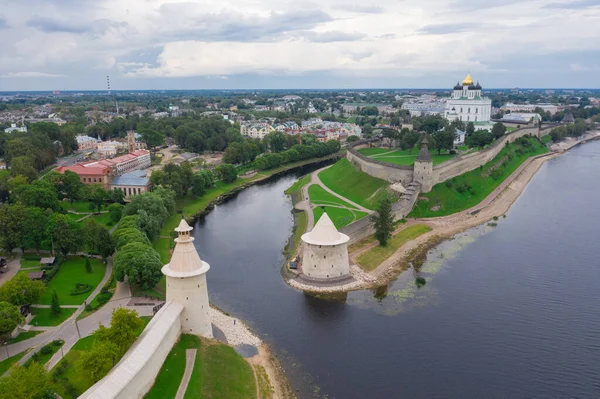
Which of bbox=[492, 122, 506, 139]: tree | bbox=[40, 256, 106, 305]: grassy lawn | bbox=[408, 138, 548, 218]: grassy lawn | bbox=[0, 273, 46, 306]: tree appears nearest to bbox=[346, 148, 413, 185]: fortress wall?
bbox=[408, 138, 548, 218]: grassy lawn

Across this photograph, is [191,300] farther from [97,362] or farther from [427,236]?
[427,236]

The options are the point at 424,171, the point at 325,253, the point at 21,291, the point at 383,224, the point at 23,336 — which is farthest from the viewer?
the point at 424,171

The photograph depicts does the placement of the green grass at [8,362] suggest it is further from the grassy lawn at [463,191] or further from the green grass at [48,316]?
the grassy lawn at [463,191]

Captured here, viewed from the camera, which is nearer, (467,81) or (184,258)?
(184,258)

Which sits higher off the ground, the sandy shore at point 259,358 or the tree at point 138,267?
Result: the tree at point 138,267

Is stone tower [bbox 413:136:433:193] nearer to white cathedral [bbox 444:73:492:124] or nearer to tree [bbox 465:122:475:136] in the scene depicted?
tree [bbox 465:122:475:136]

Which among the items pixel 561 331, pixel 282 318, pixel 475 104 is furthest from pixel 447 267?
pixel 475 104

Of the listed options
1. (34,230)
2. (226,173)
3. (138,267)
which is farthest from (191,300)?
(226,173)

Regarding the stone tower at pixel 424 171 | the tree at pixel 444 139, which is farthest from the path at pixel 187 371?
the tree at pixel 444 139
